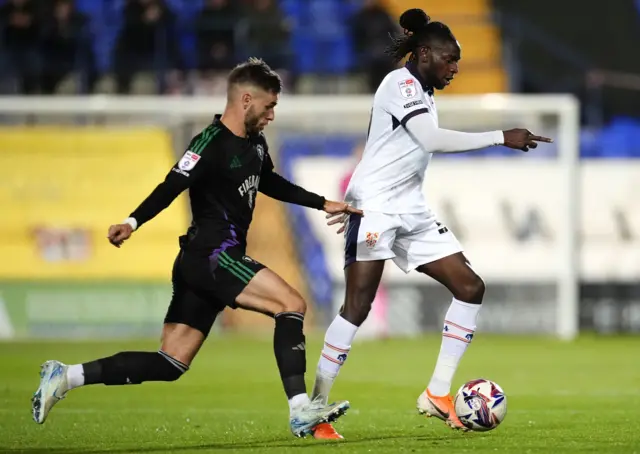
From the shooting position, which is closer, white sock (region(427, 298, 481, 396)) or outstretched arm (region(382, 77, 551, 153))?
outstretched arm (region(382, 77, 551, 153))

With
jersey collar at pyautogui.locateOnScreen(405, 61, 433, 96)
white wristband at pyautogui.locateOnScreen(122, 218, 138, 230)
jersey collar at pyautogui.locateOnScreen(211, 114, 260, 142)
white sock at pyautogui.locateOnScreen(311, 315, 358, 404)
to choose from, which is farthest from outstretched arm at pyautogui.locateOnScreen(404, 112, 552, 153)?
white wristband at pyautogui.locateOnScreen(122, 218, 138, 230)

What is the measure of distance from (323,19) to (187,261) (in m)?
14.9

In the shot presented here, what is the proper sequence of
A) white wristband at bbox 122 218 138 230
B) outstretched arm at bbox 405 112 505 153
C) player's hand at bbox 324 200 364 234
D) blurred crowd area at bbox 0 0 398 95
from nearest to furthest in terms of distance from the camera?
1. white wristband at bbox 122 218 138 230
2. outstretched arm at bbox 405 112 505 153
3. player's hand at bbox 324 200 364 234
4. blurred crowd area at bbox 0 0 398 95

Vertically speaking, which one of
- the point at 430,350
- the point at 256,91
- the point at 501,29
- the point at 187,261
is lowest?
the point at 430,350

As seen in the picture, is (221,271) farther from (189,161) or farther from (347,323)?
(347,323)

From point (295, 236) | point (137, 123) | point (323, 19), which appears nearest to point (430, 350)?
point (295, 236)

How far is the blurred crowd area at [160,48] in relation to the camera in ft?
64.1

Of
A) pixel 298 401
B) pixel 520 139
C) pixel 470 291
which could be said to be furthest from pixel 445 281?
pixel 298 401

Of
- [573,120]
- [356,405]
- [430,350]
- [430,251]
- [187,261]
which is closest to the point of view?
[187,261]

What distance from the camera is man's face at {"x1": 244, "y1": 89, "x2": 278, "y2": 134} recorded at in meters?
7.09

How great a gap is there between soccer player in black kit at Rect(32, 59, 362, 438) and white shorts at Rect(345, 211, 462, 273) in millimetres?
720

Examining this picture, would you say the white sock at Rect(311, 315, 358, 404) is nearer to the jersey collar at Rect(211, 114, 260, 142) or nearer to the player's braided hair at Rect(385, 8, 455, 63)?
the jersey collar at Rect(211, 114, 260, 142)

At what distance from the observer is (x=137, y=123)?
59.5 feet

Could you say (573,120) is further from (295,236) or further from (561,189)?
(295,236)
